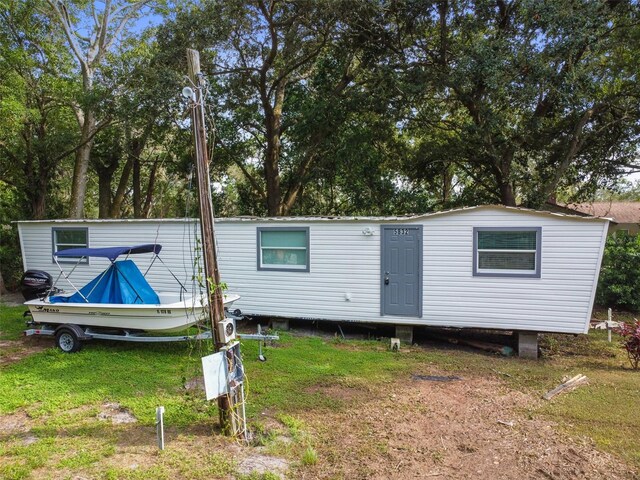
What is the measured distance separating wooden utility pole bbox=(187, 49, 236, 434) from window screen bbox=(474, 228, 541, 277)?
5.07 metres

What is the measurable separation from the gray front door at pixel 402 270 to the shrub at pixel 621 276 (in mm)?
6453

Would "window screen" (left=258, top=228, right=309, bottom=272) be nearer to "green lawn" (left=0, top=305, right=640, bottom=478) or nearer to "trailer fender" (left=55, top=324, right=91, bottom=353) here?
"green lawn" (left=0, top=305, right=640, bottom=478)

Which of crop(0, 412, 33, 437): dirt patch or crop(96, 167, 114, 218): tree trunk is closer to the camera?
crop(0, 412, 33, 437): dirt patch

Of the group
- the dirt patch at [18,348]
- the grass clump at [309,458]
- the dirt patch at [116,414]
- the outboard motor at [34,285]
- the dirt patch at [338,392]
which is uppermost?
the outboard motor at [34,285]

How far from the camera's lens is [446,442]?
12.9 feet

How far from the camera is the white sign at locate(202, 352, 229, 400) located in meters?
3.57

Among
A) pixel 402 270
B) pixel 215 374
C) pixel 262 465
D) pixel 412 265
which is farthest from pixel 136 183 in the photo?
pixel 262 465

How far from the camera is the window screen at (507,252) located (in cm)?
707

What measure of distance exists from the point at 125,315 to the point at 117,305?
200 mm

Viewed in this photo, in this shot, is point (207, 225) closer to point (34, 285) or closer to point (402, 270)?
point (402, 270)

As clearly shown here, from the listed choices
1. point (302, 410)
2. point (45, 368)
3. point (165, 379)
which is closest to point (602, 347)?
point (302, 410)

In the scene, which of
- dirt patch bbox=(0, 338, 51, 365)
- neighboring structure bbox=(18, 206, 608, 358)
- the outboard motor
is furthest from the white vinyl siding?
Answer: dirt patch bbox=(0, 338, 51, 365)

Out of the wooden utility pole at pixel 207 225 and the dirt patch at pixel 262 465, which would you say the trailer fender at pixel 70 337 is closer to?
the wooden utility pole at pixel 207 225

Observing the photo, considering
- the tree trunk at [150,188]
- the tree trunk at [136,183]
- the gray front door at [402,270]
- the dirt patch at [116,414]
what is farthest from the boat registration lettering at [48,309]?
the tree trunk at [150,188]
